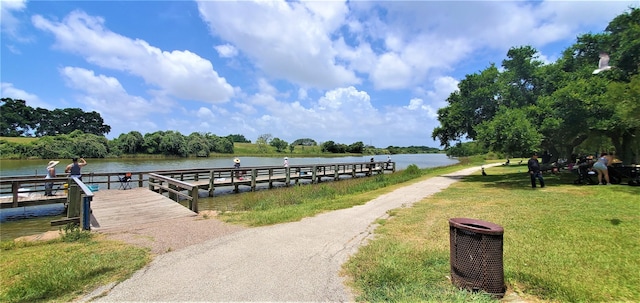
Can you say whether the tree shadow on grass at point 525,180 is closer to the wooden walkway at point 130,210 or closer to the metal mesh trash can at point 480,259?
the metal mesh trash can at point 480,259

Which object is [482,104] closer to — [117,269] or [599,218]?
[599,218]

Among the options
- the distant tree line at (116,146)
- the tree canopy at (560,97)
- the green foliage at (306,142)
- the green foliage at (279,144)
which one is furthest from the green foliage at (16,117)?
the tree canopy at (560,97)

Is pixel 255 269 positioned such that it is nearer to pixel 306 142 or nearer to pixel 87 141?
pixel 87 141

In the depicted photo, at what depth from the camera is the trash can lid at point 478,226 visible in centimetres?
339

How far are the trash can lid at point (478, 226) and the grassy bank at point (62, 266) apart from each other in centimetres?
447

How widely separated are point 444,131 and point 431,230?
1732 cm

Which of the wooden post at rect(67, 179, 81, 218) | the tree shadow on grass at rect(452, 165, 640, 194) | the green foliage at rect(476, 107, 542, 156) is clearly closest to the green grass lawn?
the wooden post at rect(67, 179, 81, 218)

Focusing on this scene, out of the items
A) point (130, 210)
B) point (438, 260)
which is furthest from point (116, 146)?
point (438, 260)

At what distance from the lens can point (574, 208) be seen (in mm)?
8031

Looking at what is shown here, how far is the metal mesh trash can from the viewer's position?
340 cm

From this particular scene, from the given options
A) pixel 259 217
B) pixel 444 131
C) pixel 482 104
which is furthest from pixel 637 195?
pixel 444 131

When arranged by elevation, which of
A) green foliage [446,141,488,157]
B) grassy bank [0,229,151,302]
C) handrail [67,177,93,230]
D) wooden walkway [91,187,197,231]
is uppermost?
Result: green foliage [446,141,488,157]

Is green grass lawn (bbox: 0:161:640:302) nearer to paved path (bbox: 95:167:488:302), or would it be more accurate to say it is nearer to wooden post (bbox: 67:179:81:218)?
paved path (bbox: 95:167:488:302)

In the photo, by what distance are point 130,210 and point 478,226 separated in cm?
996
